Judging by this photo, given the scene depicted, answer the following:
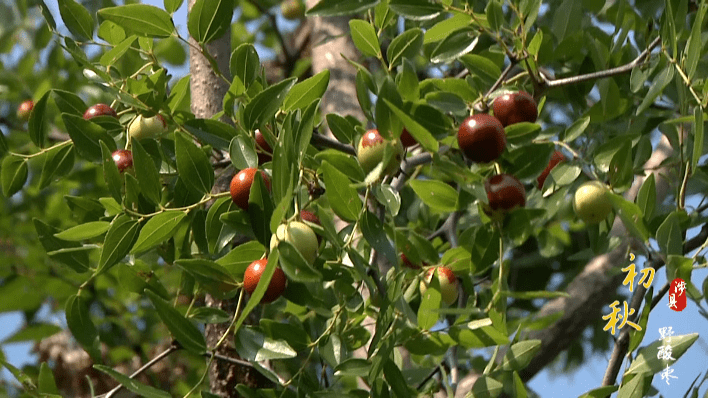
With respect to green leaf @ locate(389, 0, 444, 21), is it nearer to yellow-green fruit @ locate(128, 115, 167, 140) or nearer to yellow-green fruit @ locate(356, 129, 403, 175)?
yellow-green fruit @ locate(356, 129, 403, 175)

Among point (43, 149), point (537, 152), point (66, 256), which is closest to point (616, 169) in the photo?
point (537, 152)

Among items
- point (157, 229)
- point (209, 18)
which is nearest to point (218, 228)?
point (157, 229)

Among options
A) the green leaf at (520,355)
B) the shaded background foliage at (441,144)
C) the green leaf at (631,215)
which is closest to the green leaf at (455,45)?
the shaded background foliage at (441,144)

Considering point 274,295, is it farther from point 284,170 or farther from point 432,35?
point 432,35

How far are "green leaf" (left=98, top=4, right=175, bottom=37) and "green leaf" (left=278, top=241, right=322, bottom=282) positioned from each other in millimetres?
491

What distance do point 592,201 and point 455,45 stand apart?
305 mm

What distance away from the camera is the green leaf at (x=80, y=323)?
1.30 metres

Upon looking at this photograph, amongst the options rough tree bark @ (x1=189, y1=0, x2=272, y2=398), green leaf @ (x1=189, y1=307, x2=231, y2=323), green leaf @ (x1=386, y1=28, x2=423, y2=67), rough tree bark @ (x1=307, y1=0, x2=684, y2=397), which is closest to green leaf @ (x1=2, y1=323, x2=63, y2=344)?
rough tree bark @ (x1=189, y1=0, x2=272, y2=398)

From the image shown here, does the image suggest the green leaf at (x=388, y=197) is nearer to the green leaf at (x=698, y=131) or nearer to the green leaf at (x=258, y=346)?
the green leaf at (x=258, y=346)

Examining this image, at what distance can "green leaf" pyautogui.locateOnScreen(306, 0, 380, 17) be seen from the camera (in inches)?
43.1

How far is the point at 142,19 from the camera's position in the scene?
1191mm

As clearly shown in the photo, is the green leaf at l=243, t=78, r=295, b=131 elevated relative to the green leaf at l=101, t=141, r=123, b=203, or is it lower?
elevated

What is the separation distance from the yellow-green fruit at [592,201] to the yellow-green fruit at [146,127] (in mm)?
656

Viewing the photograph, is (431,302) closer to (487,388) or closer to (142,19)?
(487,388)
